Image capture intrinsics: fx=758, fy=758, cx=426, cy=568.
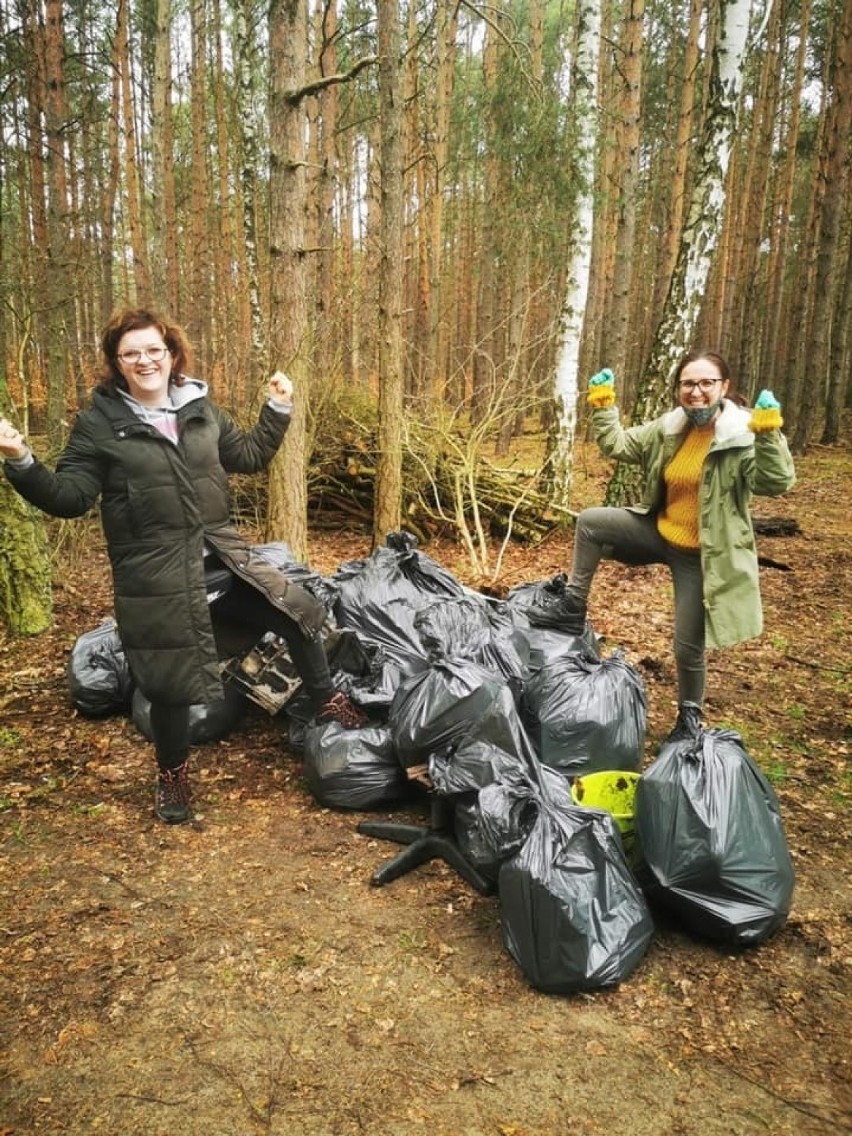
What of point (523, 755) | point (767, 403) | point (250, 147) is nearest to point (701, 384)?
point (767, 403)

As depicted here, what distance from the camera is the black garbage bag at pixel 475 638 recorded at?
329 cm

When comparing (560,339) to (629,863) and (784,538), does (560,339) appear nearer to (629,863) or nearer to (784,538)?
(784,538)

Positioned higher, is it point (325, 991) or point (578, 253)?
point (578, 253)

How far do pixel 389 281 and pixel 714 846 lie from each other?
4737 millimetres

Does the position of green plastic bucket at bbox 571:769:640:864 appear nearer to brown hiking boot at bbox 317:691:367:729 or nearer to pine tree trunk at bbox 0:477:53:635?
brown hiking boot at bbox 317:691:367:729

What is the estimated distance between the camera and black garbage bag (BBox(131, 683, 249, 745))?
11.2 feet

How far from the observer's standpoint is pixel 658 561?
10.9 ft

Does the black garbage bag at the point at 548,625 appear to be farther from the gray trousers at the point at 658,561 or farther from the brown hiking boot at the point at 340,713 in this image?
the brown hiking boot at the point at 340,713

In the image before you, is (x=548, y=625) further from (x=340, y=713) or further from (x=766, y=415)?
(x=766, y=415)

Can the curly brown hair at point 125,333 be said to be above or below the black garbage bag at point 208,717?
above

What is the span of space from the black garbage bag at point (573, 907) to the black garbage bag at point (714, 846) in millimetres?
127

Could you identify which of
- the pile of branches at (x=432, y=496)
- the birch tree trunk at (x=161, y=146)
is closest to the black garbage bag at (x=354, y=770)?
the pile of branches at (x=432, y=496)

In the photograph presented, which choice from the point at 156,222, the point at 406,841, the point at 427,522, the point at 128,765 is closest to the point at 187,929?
the point at 406,841

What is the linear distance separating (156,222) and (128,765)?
10.0 metres
